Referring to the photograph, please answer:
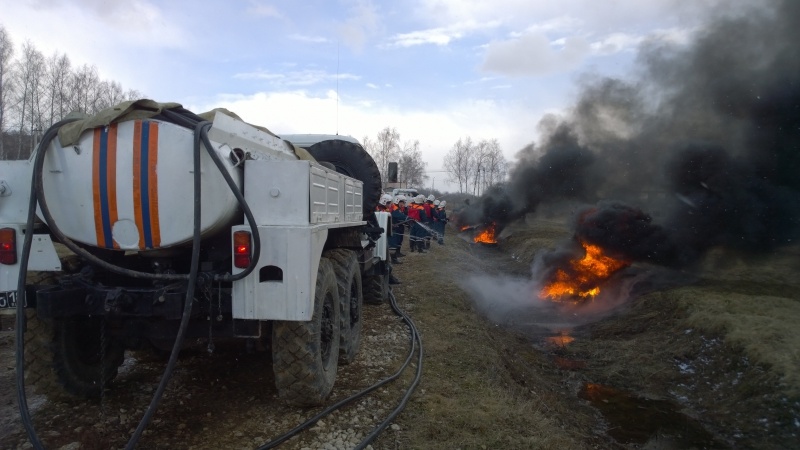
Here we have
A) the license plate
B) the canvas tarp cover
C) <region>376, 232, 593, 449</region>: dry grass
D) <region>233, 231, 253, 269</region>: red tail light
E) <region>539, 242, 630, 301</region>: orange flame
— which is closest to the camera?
the canvas tarp cover

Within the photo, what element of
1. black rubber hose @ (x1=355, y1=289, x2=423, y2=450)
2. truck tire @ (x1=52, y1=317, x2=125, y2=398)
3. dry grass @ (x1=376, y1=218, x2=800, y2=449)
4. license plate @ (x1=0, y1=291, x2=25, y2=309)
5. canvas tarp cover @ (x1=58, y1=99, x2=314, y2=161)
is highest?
canvas tarp cover @ (x1=58, y1=99, x2=314, y2=161)

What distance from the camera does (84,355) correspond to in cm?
432

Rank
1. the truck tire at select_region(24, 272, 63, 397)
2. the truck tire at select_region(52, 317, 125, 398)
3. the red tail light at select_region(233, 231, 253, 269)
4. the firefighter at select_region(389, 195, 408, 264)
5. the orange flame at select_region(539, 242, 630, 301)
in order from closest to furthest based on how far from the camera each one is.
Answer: the red tail light at select_region(233, 231, 253, 269), the truck tire at select_region(24, 272, 63, 397), the truck tire at select_region(52, 317, 125, 398), the firefighter at select_region(389, 195, 408, 264), the orange flame at select_region(539, 242, 630, 301)

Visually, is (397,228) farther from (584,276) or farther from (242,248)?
(242,248)

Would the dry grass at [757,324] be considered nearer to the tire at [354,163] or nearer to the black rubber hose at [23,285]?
the tire at [354,163]

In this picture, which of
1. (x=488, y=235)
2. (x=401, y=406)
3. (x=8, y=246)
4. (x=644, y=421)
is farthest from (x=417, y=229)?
(x=8, y=246)

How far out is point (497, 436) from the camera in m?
4.38

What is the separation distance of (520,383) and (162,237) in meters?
5.17

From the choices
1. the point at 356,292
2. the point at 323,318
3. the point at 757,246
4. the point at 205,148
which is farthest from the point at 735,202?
the point at 205,148

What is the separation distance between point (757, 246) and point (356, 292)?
11.6 meters

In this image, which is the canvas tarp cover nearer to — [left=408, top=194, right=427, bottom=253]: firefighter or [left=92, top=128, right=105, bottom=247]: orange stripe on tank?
[left=92, top=128, right=105, bottom=247]: orange stripe on tank

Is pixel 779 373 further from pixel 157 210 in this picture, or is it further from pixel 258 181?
pixel 157 210

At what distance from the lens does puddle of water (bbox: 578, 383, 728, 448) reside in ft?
19.9

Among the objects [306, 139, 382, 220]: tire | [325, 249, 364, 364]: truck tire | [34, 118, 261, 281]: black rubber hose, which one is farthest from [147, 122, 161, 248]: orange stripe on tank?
[306, 139, 382, 220]: tire
